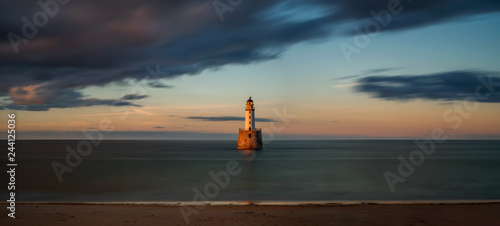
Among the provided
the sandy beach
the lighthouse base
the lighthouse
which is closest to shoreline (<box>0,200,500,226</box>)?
the sandy beach

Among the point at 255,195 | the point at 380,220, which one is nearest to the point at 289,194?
the point at 255,195

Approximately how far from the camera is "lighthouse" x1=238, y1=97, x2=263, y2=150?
2322 inches

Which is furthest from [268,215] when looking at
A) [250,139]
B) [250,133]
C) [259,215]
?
[250,139]

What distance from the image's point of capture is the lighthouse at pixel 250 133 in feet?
193

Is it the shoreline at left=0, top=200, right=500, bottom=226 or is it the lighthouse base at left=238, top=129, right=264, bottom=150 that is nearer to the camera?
the shoreline at left=0, top=200, right=500, bottom=226

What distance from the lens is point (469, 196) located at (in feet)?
77.9

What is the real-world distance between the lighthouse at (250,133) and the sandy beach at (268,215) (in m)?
43.5

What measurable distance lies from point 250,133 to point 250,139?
1.20 m

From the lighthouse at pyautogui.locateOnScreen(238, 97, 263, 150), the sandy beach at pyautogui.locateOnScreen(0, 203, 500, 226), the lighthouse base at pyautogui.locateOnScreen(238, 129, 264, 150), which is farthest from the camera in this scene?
the lighthouse base at pyautogui.locateOnScreen(238, 129, 264, 150)

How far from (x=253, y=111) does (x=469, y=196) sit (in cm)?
3855

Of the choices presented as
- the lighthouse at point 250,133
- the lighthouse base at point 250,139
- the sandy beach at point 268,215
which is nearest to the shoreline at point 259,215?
the sandy beach at point 268,215

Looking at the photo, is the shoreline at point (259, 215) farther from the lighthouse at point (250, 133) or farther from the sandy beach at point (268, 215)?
the lighthouse at point (250, 133)

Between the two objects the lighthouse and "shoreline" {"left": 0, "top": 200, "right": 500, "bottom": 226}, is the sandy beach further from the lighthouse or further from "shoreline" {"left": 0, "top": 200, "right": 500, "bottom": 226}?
the lighthouse

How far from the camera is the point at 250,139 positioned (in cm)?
6150
